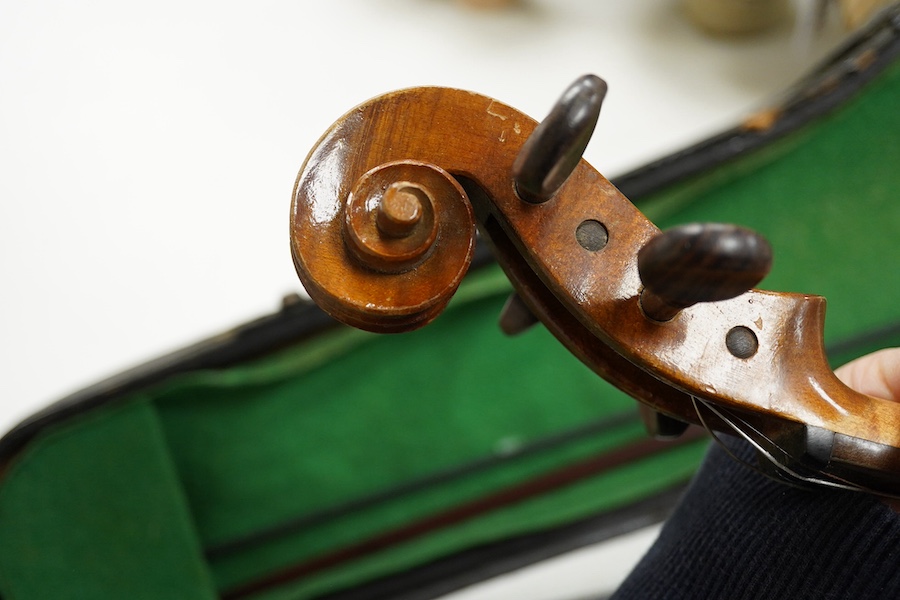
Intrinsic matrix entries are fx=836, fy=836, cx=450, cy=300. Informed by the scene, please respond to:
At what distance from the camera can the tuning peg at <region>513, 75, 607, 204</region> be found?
36cm

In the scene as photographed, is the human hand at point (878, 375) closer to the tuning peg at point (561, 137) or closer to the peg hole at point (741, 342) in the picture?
the peg hole at point (741, 342)

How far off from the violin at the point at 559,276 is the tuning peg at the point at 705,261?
0.04 feet

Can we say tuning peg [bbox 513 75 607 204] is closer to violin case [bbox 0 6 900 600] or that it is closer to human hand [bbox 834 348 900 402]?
human hand [bbox 834 348 900 402]

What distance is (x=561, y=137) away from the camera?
363 millimetres

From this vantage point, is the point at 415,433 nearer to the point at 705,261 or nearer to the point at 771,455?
the point at 771,455

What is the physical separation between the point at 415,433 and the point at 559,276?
481mm

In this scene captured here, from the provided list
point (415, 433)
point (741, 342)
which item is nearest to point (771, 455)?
point (741, 342)

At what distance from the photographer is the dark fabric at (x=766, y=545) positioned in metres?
0.47

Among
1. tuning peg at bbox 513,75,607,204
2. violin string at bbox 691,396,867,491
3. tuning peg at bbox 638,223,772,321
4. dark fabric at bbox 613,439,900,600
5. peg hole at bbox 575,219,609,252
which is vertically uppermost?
tuning peg at bbox 513,75,607,204


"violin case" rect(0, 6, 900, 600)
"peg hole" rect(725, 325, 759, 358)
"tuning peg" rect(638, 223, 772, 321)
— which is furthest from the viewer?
"violin case" rect(0, 6, 900, 600)

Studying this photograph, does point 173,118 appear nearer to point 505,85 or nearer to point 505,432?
point 505,85

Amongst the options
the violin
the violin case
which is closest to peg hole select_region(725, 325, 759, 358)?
the violin

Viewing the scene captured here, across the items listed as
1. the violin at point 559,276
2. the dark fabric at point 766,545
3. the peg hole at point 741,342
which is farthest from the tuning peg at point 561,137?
the dark fabric at point 766,545

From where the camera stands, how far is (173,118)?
1.36m
